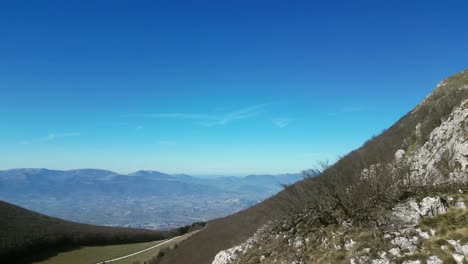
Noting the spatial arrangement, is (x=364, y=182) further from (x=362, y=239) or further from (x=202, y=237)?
(x=202, y=237)

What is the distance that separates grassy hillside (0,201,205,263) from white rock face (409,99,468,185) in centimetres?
8470

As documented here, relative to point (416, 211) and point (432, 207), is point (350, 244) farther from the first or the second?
point (432, 207)

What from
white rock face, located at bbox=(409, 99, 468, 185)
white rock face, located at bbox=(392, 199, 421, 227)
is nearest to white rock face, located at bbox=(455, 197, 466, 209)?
white rock face, located at bbox=(392, 199, 421, 227)

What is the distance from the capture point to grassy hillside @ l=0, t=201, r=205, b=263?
74.0 metres

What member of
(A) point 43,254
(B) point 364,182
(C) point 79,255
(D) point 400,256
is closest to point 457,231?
(D) point 400,256

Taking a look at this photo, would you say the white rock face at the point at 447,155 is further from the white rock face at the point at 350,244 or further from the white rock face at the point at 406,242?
the white rock face at the point at 350,244

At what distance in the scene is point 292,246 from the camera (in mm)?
13844

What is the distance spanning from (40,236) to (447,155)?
9997 cm

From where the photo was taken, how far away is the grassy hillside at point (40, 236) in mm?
74000

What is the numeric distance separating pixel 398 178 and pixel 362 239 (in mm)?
3903

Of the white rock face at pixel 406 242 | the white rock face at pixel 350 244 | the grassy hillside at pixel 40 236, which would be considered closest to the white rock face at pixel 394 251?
the white rock face at pixel 406 242

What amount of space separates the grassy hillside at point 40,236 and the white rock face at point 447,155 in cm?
8470

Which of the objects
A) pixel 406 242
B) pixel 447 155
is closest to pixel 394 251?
pixel 406 242

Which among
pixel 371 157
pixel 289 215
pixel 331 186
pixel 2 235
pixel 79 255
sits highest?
pixel 371 157
